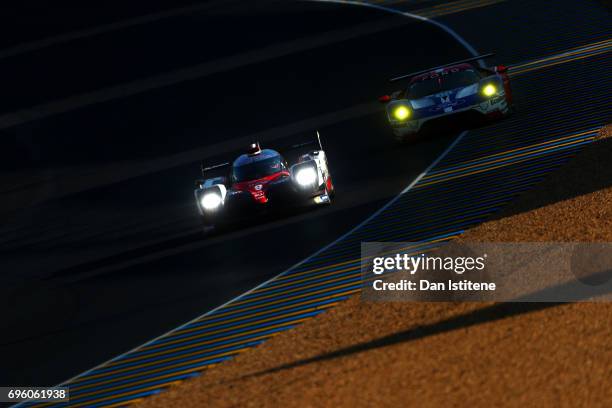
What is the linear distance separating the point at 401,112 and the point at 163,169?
24.0 feet

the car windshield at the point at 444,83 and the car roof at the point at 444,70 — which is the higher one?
the car roof at the point at 444,70

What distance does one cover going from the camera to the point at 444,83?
73.7 feet

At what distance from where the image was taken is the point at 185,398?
12.4m

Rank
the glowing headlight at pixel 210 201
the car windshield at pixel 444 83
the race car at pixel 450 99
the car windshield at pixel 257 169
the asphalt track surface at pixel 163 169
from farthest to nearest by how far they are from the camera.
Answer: the car windshield at pixel 444 83
the race car at pixel 450 99
the car windshield at pixel 257 169
the glowing headlight at pixel 210 201
the asphalt track surface at pixel 163 169

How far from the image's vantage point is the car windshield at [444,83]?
22.3 metres

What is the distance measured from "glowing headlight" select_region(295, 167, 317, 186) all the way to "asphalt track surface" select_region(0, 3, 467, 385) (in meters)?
0.65

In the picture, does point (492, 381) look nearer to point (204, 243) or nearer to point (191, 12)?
point (204, 243)

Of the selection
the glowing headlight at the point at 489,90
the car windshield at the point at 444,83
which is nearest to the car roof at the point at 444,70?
the car windshield at the point at 444,83

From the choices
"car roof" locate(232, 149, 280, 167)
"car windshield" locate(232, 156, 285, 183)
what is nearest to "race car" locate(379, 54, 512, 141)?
"car roof" locate(232, 149, 280, 167)

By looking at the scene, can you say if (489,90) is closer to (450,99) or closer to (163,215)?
(450,99)

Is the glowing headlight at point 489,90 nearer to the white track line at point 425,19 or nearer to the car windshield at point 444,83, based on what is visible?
the car windshield at point 444,83

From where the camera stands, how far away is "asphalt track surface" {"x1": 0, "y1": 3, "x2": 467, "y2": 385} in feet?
53.9

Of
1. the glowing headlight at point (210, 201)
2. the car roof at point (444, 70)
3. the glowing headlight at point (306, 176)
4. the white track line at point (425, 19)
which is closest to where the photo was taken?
the glowing headlight at point (306, 176)

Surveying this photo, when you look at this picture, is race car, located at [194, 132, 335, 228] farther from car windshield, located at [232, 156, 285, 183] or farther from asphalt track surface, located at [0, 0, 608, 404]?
asphalt track surface, located at [0, 0, 608, 404]
